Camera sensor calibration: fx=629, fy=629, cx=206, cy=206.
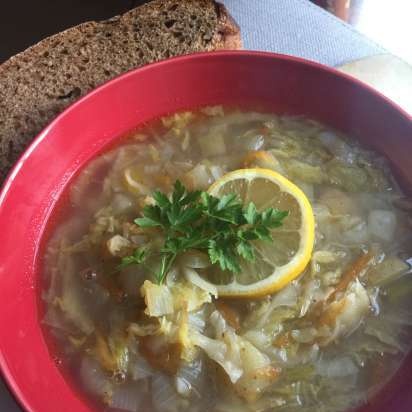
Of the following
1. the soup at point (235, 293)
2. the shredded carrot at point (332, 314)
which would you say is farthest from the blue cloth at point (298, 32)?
the shredded carrot at point (332, 314)

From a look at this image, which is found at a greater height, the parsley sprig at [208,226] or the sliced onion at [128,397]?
the parsley sprig at [208,226]

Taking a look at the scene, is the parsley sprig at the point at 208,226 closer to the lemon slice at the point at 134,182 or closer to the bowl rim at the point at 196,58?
the lemon slice at the point at 134,182

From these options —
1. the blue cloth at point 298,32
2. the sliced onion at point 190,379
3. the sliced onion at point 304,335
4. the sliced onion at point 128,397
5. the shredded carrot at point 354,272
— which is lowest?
the sliced onion at point 128,397

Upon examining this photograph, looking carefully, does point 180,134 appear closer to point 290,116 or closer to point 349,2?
point 290,116

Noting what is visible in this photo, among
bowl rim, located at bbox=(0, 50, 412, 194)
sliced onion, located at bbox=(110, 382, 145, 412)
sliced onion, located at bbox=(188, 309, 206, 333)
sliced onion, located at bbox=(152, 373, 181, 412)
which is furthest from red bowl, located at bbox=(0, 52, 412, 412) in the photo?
sliced onion, located at bbox=(188, 309, 206, 333)

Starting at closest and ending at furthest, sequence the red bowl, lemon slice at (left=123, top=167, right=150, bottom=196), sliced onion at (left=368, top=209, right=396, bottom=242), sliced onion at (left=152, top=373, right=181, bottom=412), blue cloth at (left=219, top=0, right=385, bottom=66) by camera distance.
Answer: sliced onion at (left=152, top=373, right=181, bottom=412) → the red bowl → sliced onion at (left=368, top=209, right=396, bottom=242) → lemon slice at (left=123, top=167, right=150, bottom=196) → blue cloth at (left=219, top=0, right=385, bottom=66)

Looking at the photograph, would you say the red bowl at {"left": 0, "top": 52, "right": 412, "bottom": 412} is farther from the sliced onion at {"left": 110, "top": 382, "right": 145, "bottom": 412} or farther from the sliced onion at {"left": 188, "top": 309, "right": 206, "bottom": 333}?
the sliced onion at {"left": 188, "top": 309, "right": 206, "bottom": 333}
